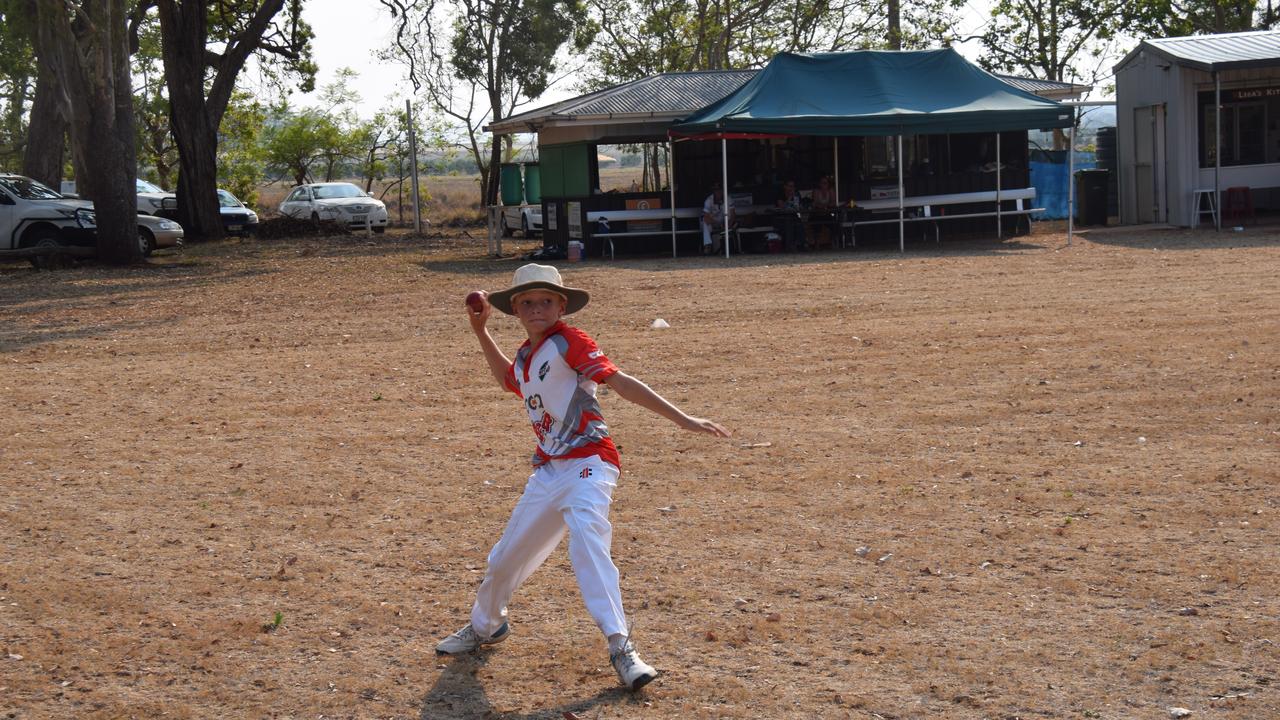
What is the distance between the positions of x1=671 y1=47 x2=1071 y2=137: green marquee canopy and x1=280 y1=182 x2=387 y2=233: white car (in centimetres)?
1512

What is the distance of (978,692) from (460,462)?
4385 millimetres

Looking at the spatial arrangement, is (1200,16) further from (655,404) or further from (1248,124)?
(655,404)

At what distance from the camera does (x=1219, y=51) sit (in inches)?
1014

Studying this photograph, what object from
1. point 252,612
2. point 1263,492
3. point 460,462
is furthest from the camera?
point 460,462

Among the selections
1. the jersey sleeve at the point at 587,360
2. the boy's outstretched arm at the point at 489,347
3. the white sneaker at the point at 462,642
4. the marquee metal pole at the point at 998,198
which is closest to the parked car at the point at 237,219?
the marquee metal pole at the point at 998,198

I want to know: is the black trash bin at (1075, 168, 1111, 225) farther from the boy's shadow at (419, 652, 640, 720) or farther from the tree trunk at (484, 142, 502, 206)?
the boy's shadow at (419, 652, 640, 720)

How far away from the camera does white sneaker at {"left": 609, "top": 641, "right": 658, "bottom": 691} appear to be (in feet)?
15.4

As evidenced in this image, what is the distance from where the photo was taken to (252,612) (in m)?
5.69

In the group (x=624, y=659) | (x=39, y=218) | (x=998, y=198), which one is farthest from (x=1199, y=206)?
(x=624, y=659)

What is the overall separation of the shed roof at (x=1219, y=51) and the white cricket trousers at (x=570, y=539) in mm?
22698

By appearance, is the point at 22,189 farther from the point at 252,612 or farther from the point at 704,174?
the point at 252,612

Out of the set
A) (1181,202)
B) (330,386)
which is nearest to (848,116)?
(1181,202)

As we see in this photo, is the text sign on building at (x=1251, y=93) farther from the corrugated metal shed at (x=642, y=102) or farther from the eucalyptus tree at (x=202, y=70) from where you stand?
the eucalyptus tree at (x=202, y=70)

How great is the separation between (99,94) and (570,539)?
20780mm
